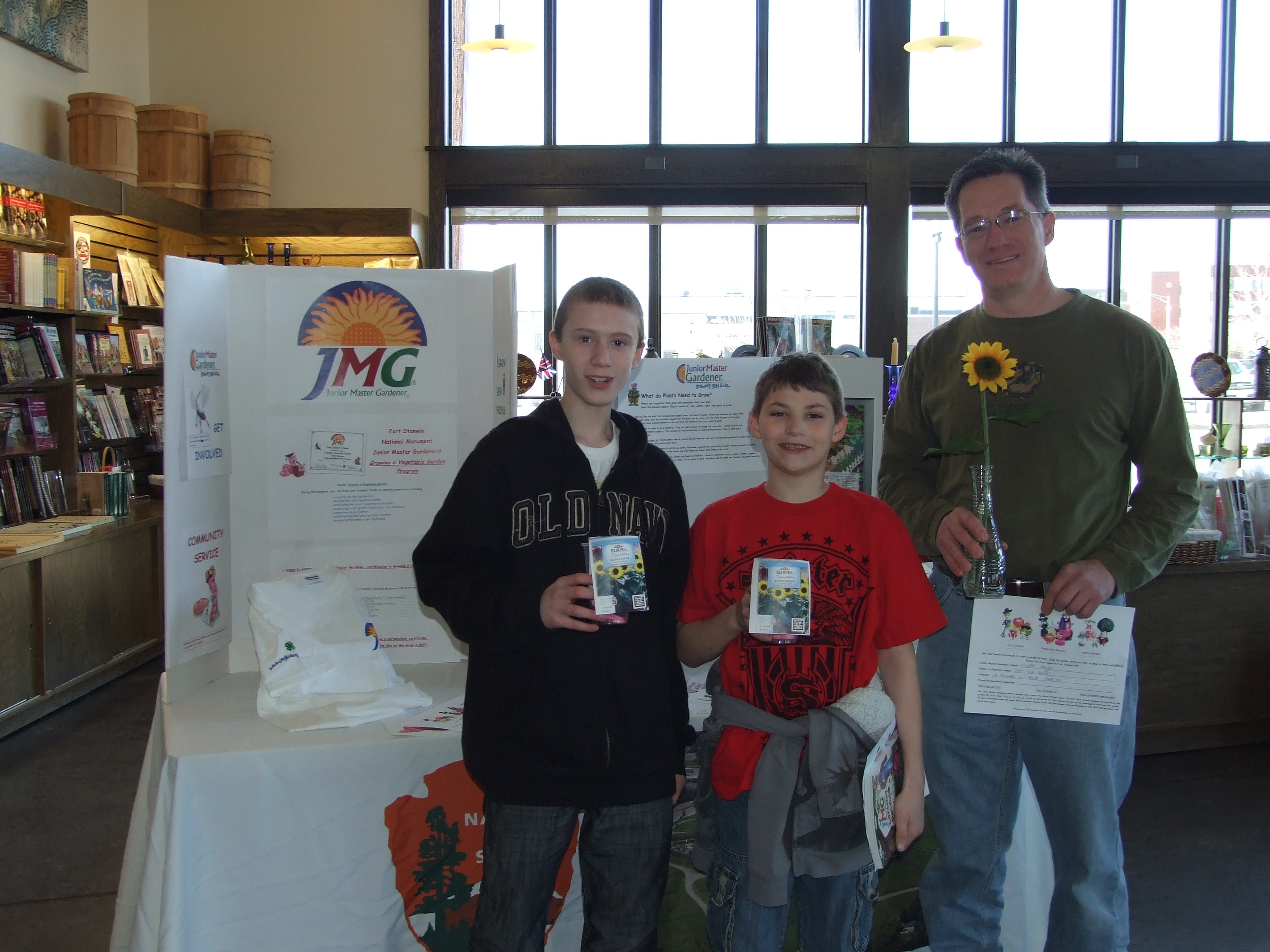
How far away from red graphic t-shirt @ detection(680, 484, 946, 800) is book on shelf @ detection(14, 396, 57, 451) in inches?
189

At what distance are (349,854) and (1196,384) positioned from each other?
510 cm

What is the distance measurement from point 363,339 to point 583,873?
55.0 inches

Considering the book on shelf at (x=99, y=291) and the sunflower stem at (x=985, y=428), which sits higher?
the book on shelf at (x=99, y=291)

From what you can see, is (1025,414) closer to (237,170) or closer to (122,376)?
(122,376)

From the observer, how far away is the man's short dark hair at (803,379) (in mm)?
1747

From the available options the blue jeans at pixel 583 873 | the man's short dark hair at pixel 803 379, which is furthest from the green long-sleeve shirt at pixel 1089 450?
the blue jeans at pixel 583 873

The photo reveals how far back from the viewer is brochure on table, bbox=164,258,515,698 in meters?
2.33

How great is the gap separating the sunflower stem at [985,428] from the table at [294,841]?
1229 millimetres

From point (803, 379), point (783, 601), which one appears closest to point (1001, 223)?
point (803, 379)

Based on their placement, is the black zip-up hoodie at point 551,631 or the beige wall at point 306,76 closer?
the black zip-up hoodie at point 551,631

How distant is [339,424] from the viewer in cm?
241

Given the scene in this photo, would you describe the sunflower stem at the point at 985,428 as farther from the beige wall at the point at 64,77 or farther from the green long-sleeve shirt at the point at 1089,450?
the beige wall at the point at 64,77

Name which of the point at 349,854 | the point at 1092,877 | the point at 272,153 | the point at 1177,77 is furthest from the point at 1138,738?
the point at 272,153

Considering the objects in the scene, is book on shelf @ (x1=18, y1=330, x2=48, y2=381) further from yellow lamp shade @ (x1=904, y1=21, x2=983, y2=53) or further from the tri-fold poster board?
yellow lamp shade @ (x1=904, y1=21, x2=983, y2=53)
